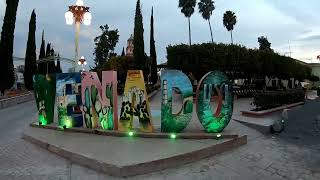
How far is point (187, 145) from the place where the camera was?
10742 mm

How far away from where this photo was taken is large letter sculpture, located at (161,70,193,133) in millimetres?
11883

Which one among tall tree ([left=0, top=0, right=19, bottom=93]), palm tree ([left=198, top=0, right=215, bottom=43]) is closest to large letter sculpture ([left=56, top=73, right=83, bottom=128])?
tall tree ([left=0, top=0, right=19, bottom=93])

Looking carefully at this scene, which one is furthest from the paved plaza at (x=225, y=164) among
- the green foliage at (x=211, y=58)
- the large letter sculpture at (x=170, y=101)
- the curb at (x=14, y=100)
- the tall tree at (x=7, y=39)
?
the tall tree at (x=7, y=39)

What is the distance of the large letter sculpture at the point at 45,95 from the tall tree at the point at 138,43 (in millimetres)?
24382

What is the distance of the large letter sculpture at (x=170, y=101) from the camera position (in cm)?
1188

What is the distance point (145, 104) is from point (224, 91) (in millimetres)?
2527

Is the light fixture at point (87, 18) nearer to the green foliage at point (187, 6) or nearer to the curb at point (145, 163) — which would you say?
the curb at point (145, 163)

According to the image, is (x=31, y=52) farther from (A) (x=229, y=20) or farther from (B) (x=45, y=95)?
(A) (x=229, y=20)

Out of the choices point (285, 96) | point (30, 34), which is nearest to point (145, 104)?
point (285, 96)

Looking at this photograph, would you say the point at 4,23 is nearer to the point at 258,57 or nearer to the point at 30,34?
the point at 30,34

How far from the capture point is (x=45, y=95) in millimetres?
Answer: 15641

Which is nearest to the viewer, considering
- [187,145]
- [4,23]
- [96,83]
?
[187,145]

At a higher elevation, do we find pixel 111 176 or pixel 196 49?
pixel 196 49

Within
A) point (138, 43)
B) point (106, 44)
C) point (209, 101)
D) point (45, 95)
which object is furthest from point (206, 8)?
point (209, 101)
